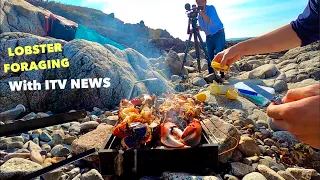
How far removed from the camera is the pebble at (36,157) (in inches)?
127

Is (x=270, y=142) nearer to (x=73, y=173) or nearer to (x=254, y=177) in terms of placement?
(x=254, y=177)

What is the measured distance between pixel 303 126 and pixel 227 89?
219 inches

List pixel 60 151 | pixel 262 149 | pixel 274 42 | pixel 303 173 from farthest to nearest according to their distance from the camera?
pixel 262 149 → pixel 60 151 → pixel 303 173 → pixel 274 42

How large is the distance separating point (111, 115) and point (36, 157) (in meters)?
2.06

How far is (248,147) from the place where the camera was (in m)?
3.44

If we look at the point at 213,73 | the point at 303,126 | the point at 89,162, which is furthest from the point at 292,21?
the point at 213,73

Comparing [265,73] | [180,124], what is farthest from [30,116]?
[265,73]

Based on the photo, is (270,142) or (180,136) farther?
(270,142)

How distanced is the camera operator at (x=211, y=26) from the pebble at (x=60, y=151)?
6040mm

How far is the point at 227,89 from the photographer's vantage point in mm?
6098

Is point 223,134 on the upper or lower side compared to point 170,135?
lower

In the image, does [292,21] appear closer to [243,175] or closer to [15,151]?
[243,175]

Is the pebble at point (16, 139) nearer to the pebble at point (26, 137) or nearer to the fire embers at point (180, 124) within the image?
the pebble at point (26, 137)

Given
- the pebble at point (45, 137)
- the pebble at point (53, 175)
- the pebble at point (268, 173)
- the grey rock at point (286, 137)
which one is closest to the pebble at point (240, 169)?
the pebble at point (268, 173)
